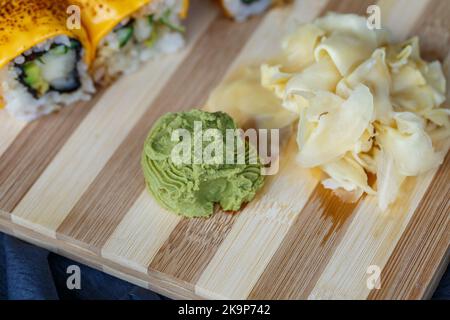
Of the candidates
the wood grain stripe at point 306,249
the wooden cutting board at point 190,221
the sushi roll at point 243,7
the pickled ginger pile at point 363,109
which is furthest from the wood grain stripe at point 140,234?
the sushi roll at point 243,7

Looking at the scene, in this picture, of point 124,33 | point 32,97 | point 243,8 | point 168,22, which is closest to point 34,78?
point 32,97

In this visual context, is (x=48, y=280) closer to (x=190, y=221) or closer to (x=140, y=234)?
(x=140, y=234)

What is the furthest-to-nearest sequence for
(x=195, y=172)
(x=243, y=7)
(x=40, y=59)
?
1. (x=243, y=7)
2. (x=40, y=59)
3. (x=195, y=172)

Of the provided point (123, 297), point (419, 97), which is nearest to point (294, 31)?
point (419, 97)

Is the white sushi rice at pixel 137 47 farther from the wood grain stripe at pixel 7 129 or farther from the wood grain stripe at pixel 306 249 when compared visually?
the wood grain stripe at pixel 306 249

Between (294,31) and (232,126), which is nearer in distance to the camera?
(232,126)

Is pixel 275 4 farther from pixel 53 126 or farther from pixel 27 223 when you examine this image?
pixel 27 223
